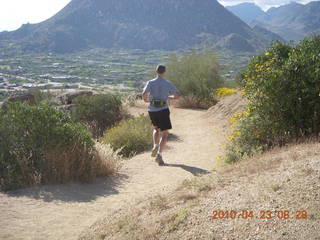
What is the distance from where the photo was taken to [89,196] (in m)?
5.22

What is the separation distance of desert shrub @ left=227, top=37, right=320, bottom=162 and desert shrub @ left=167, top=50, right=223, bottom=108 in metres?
9.91

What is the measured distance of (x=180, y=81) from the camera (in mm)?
17062

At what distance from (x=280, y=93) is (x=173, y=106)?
34.3ft

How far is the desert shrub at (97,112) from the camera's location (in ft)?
41.2

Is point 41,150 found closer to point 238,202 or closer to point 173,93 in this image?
point 173,93

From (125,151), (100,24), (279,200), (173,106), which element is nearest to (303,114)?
(279,200)

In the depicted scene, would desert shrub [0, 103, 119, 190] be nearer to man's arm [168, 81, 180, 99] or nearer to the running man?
the running man

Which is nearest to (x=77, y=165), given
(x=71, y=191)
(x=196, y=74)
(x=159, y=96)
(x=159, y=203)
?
(x=71, y=191)

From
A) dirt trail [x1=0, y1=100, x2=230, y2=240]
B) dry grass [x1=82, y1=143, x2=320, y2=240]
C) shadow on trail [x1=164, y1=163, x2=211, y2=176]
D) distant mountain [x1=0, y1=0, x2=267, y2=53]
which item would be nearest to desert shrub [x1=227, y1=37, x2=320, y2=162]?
shadow on trail [x1=164, y1=163, x2=211, y2=176]

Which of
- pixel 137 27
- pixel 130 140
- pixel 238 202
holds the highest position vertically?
pixel 137 27

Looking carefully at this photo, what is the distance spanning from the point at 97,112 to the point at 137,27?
486 feet

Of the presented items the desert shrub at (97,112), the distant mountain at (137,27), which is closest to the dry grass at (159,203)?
the desert shrub at (97,112)

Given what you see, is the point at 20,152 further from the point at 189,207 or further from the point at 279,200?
the point at 279,200

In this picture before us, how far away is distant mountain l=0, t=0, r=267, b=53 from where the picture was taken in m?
132
